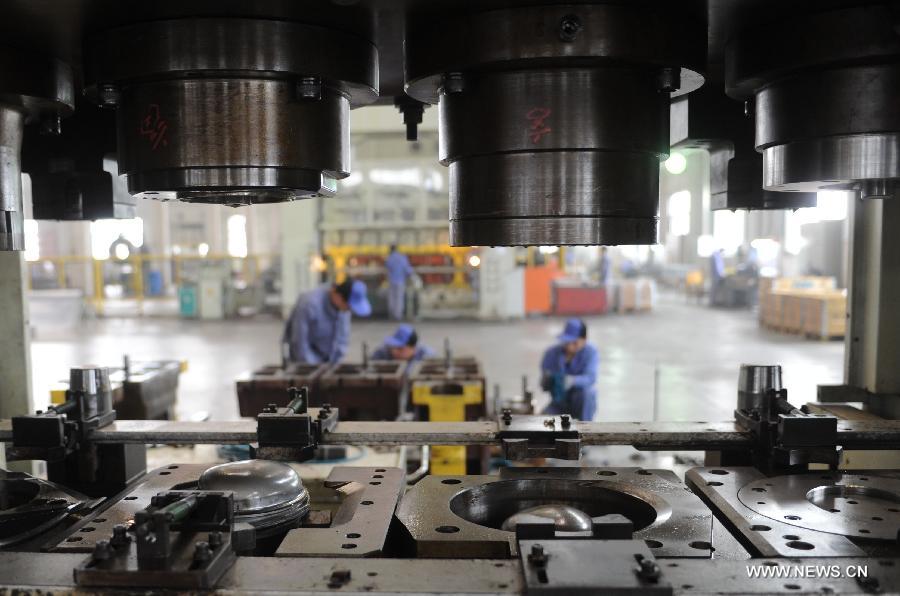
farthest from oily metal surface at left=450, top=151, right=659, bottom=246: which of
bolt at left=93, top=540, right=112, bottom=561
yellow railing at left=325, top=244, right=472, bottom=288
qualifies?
yellow railing at left=325, top=244, right=472, bottom=288

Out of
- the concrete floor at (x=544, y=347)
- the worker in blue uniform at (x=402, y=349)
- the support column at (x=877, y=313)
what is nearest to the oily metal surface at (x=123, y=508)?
the support column at (x=877, y=313)

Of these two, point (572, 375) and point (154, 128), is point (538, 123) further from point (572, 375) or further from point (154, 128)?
point (572, 375)

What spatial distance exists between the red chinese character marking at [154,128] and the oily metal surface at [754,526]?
39.7 inches

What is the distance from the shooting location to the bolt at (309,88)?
102cm

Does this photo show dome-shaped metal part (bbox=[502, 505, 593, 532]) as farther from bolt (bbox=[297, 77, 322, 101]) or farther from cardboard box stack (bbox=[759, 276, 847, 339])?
cardboard box stack (bbox=[759, 276, 847, 339])

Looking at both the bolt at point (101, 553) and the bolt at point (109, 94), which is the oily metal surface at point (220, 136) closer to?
the bolt at point (109, 94)

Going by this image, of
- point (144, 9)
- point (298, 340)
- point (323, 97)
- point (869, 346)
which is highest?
point (144, 9)

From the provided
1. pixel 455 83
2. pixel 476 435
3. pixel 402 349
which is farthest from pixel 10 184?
pixel 402 349

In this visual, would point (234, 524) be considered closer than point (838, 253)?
Yes

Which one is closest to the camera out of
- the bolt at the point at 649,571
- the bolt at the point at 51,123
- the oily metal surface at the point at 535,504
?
the bolt at the point at 649,571

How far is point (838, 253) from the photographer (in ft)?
52.0

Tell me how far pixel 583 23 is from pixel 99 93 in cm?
68

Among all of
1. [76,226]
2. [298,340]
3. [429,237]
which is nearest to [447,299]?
[429,237]

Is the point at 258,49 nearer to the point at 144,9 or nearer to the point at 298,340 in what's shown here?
the point at 144,9
